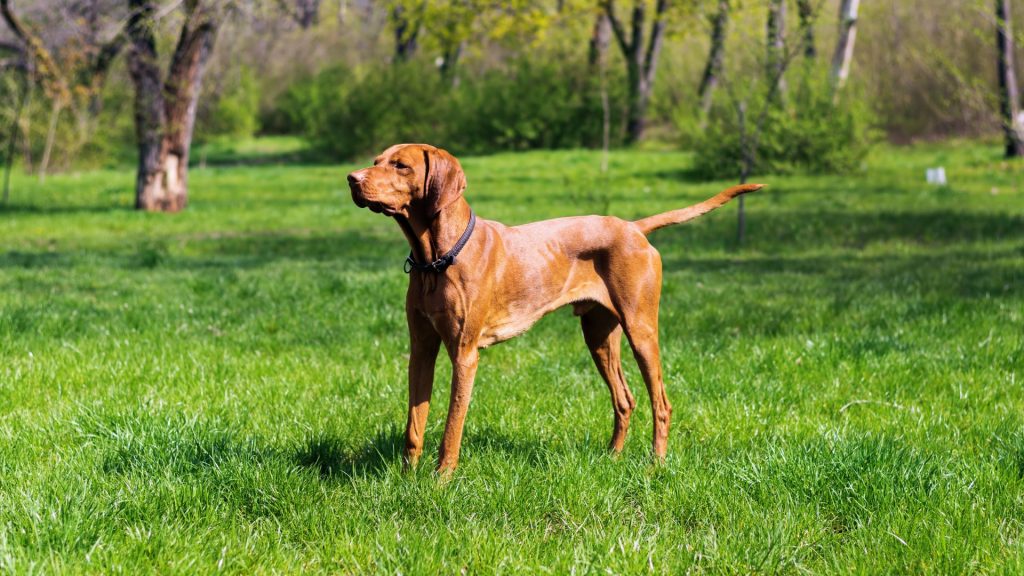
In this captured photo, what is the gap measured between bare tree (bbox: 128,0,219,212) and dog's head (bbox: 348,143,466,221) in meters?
14.0

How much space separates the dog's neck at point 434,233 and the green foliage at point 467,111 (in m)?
29.8

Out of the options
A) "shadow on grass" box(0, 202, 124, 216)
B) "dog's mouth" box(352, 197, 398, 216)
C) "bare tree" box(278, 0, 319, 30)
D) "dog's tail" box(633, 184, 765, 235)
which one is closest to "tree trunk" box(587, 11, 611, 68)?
"bare tree" box(278, 0, 319, 30)

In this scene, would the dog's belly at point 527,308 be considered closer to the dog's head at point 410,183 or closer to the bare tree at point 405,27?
the dog's head at point 410,183

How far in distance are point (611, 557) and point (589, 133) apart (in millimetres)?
31797

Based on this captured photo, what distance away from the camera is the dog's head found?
3.13 m

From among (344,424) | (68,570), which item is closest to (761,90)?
(344,424)

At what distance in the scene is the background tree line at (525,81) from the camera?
1591cm

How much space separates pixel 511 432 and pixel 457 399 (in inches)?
37.7

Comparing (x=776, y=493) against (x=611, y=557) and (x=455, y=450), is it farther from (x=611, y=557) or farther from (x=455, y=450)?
(x=455, y=450)

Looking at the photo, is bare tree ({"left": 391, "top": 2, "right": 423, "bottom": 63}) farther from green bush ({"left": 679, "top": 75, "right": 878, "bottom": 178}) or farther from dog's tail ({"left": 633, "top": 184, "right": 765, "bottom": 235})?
dog's tail ({"left": 633, "top": 184, "right": 765, "bottom": 235})

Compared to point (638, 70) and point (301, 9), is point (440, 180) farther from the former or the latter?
point (638, 70)

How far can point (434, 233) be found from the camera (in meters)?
3.40

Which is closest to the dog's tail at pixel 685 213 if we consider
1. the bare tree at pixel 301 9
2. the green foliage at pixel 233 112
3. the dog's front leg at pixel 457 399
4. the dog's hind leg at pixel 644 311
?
the dog's hind leg at pixel 644 311

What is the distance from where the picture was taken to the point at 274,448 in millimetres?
4004
